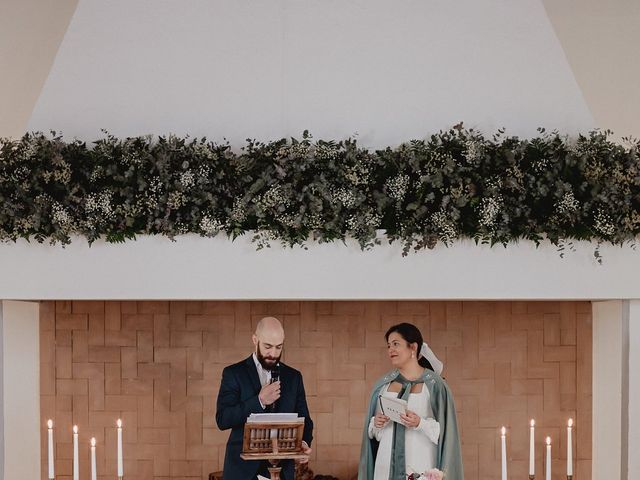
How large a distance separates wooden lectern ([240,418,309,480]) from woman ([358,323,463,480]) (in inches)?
27.2

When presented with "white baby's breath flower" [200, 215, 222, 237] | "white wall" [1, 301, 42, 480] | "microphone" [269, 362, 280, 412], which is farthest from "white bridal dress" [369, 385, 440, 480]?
"white wall" [1, 301, 42, 480]

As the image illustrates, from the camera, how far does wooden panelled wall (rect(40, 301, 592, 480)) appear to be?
20.7 feet

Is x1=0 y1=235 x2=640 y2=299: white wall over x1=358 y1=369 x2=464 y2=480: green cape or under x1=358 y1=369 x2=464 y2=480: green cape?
over

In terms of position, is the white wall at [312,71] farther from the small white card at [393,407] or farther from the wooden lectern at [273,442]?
the wooden lectern at [273,442]

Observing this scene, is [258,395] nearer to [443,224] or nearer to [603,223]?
[443,224]

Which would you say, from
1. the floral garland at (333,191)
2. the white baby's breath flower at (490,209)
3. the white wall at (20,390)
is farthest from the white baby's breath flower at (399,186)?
the white wall at (20,390)

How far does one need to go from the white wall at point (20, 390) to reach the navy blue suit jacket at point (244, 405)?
1.41 m

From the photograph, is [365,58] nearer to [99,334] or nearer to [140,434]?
[99,334]

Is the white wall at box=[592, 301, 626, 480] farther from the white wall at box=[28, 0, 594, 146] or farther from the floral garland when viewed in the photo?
the white wall at box=[28, 0, 594, 146]

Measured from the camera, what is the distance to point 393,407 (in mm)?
5184

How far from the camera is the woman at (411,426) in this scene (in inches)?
210

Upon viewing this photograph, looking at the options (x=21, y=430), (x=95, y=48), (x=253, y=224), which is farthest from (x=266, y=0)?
(x=21, y=430)

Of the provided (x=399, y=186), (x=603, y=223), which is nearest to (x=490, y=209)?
(x=399, y=186)

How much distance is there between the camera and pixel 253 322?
251 inches
